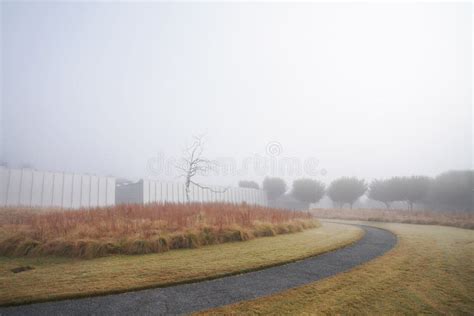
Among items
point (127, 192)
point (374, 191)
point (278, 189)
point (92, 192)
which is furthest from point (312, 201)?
point (92, 192)

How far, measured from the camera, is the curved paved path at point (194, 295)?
4.03m

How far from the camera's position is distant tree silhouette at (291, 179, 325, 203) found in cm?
4869

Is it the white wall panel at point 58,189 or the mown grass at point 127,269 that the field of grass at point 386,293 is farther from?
the white wall panel at point 58,189

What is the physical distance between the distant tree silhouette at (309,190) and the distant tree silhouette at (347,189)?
1.98m

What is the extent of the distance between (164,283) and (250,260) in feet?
8.06

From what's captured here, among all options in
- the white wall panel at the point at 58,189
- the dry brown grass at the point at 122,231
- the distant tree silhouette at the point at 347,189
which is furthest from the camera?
the distant tree silhouette at the point at 347,189

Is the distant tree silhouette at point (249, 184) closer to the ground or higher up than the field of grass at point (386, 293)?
closer to the ground

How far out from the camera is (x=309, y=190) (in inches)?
1928

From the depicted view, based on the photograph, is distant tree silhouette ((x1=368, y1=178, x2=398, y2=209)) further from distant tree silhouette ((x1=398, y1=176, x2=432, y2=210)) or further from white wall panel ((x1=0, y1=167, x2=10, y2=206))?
white wall panel ((x1=0, y1=167, x2=10, y2=206))

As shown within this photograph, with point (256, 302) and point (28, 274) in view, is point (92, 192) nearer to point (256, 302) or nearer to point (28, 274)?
point (28, 274)

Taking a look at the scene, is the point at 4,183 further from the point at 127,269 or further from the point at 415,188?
the point at 415,188

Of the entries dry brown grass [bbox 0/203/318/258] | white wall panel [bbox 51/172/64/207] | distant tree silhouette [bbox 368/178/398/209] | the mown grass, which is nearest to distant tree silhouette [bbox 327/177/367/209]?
distant tree silhouette [bbox 368/178/398/209]

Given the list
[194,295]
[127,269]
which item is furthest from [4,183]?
[194,295]

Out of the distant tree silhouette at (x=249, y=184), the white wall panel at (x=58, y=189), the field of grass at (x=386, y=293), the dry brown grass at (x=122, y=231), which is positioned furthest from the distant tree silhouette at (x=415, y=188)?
the white wall panel at (x=58, y=189)
